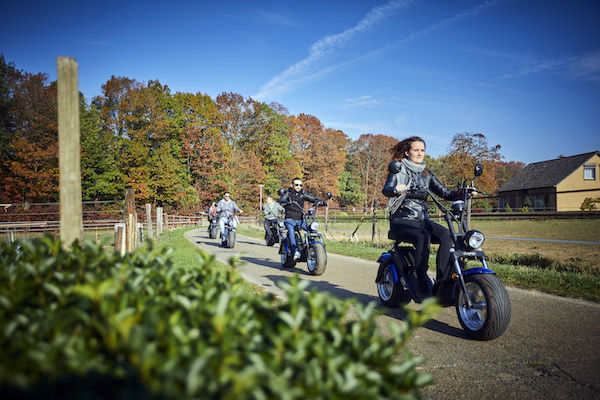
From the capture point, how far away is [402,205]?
504cm

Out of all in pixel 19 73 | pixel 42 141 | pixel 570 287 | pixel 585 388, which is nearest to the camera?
pixel 585 388

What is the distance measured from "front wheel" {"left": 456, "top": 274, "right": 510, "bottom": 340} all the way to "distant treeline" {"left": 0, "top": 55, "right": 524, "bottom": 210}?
127 ft

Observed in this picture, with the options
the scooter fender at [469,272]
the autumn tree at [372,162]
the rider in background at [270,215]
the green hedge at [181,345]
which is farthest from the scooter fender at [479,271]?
the autumn tree at [372,162]

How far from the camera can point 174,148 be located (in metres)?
47.1

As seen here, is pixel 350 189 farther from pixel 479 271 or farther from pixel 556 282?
pixel 479 271

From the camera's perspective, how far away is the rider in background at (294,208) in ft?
29.4

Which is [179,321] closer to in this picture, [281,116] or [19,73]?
[19,73]

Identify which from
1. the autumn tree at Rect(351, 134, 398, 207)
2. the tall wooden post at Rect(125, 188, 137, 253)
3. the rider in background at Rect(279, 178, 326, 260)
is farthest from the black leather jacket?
the autumn tree at Rect(351, 134, 398, 207)

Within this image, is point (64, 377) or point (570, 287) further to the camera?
point (570, 287)

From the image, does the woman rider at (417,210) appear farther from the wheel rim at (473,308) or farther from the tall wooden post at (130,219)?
the tall wooden post at (130,219)

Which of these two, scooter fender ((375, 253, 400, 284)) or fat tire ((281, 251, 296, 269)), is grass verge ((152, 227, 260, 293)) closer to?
fat tire ((281, 251, 296, 269))

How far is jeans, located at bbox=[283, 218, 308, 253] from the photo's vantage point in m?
8.92

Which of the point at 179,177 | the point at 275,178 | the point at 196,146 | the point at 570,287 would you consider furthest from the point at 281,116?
the point at 570,287

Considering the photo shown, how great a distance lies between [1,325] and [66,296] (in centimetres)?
28
